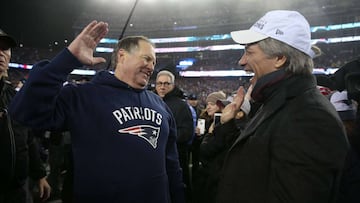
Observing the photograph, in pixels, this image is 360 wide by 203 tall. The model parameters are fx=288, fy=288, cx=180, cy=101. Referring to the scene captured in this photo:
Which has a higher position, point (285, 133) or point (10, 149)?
point (285, 133)

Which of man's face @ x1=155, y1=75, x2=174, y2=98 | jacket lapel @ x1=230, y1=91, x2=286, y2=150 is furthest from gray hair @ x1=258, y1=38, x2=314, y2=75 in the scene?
man's face @ x1=155, y1=75, x2=174, y2=98

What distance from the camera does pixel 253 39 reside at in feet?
5.01

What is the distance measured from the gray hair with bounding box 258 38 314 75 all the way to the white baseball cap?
2 cm

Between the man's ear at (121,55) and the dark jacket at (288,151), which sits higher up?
the man's ear at (121,55)

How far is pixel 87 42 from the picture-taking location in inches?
64.4

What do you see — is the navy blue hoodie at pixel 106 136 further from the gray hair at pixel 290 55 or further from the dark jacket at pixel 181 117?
the dark jacket at pixel 181 117

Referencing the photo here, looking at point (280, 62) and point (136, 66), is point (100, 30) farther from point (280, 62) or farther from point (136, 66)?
point (280, 62)

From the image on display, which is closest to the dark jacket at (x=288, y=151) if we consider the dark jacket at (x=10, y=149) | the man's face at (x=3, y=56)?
the dark jacket at (x=10, y=149)

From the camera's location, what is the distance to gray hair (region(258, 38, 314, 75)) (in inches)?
55.6

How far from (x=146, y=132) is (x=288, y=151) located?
0.93 metres

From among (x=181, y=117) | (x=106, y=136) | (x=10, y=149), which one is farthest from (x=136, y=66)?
(x=181, y=117)

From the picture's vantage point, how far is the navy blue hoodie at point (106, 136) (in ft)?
5.22

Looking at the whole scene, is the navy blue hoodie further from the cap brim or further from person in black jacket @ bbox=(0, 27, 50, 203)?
the cap brim

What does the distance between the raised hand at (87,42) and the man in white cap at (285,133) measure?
81 centimetres
